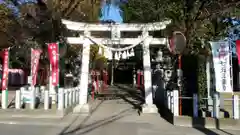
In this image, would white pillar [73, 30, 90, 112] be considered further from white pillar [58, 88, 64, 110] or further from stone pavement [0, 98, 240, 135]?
white pillar [58, 88, 64, 110]

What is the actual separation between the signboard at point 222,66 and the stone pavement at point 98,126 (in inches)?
66.6

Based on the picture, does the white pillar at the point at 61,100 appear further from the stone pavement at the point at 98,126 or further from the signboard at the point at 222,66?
the signboard at the point at 222,66

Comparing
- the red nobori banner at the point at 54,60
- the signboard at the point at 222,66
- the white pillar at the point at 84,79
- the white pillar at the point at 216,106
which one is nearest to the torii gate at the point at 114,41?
the white pillar at the point at 84,79

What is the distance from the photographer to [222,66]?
1291cm

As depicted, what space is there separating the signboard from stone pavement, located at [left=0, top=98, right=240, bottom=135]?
1.69 meters

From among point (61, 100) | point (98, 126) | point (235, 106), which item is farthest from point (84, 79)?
point (235, 106)

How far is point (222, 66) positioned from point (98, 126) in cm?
497

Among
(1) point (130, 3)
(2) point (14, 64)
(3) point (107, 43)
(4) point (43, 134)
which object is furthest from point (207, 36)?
(2) point (14, 64)

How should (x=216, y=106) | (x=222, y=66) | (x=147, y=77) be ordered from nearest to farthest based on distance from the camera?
(x=216, y=106)
(x=222, y=66)
(x=147, y=77)

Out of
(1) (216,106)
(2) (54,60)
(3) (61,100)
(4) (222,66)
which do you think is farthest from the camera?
(2) (54,60)

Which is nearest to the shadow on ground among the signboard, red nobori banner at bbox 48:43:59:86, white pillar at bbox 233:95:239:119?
red nobori banner at bbox 48:43:59:86

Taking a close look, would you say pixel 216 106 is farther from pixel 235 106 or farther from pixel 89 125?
pixel 89 125

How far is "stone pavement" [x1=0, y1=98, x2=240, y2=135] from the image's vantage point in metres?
11.4

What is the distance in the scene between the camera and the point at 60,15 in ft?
68.5
